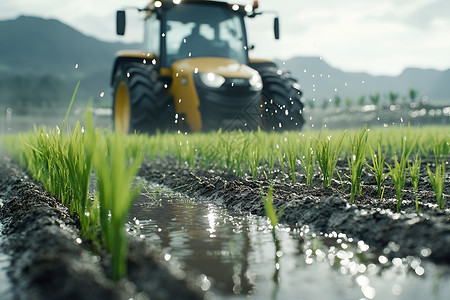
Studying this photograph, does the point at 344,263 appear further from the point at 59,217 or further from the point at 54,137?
the point at 54,137

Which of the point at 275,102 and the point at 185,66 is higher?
the point at 185,66

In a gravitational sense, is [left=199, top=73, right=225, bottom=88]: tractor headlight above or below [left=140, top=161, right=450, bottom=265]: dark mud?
above

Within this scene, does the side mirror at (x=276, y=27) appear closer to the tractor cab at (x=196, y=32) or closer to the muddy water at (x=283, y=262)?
the tractor cab at (x=196, y=32)

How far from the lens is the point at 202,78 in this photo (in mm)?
6996

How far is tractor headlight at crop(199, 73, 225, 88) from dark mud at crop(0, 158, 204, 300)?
5101mm

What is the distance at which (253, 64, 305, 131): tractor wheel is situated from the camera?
750cm

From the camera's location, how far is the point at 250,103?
7.21m

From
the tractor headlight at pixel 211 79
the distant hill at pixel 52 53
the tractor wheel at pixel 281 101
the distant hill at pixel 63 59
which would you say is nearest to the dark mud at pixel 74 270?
the tractor headlight at pixel 211 79

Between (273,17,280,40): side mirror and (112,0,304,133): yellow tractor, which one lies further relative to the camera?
(273,17,280,40): side mirror

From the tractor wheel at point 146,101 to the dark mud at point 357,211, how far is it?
3.88 metres

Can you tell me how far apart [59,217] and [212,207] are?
90 centimetres

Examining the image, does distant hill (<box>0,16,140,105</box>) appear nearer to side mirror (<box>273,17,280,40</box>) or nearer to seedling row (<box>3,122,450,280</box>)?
side mirror (<box>273,17,280,40</box>)

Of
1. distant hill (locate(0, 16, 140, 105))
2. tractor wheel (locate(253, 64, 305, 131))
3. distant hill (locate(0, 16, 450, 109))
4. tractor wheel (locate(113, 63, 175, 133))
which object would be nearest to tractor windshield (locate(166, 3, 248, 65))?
tractor wheel (locate(113, 63, 175, 133))

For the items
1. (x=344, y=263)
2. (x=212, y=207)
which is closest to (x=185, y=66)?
(x=212, y=207)
